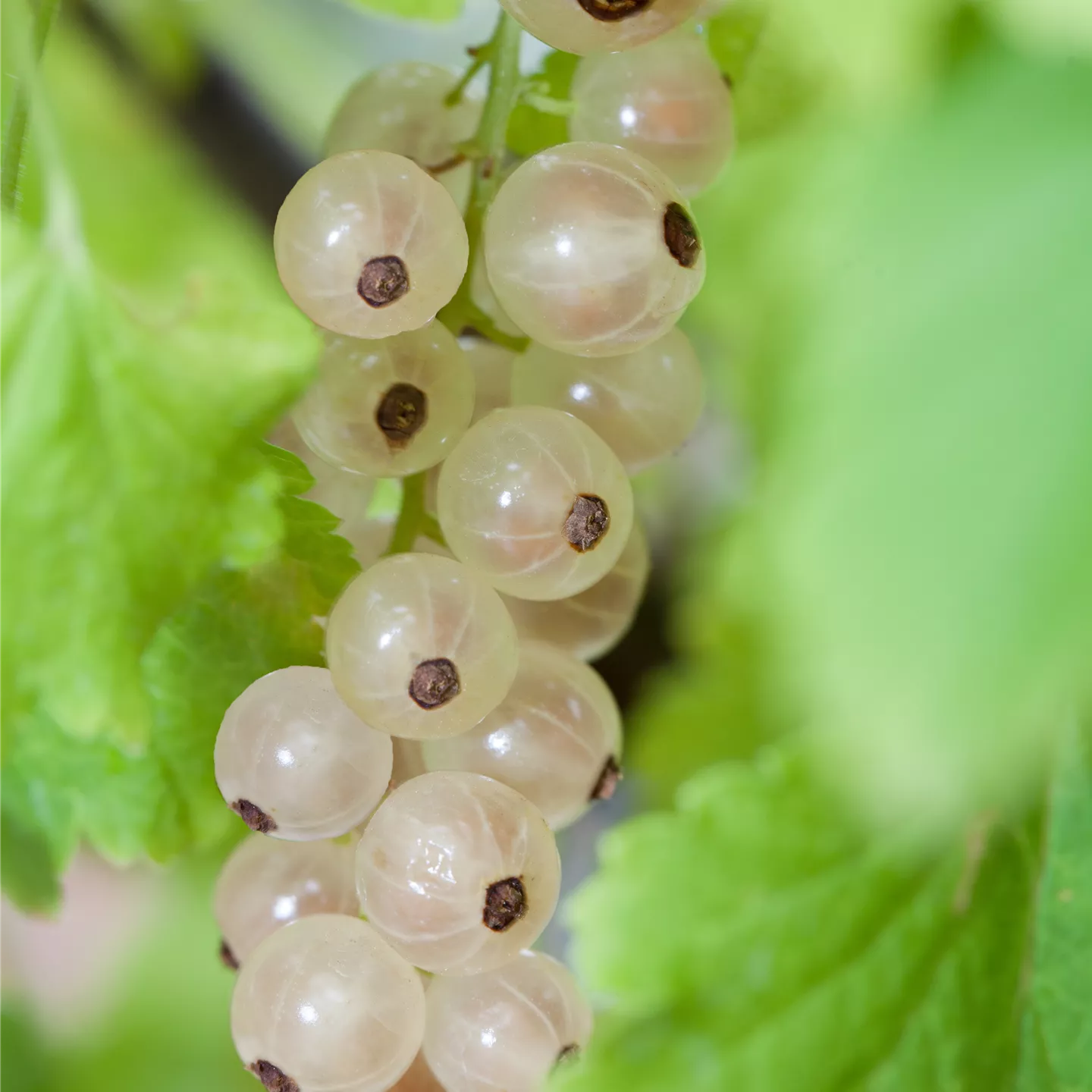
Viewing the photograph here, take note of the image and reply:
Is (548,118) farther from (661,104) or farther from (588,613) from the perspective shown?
(588,613)

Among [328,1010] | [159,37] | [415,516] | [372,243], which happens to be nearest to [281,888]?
[328,1010]

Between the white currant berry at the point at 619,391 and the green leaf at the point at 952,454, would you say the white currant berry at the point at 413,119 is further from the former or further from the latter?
the green leaf at the point at 952,454

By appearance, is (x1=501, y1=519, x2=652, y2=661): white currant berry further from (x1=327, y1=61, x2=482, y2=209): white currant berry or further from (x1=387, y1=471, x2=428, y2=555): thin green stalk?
(x1=327, y1=61, x2=482, y2=209): white currant berry

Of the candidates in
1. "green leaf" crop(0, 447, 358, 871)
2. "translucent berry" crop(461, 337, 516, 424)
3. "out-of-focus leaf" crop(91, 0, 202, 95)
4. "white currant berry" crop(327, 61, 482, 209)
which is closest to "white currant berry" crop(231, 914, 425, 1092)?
"green leaf" crop(0, 447, 358, 871)

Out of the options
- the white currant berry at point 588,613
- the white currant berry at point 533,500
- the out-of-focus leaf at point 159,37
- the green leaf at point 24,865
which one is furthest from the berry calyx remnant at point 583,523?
the out-of-focus leaf at point 159,37

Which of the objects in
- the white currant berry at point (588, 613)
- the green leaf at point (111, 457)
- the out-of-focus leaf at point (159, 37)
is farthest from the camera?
the out-of-focus leaf at point (159, 37)

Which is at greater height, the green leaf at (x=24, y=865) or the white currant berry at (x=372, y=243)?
the white currant berry at (x=372, y=243)
